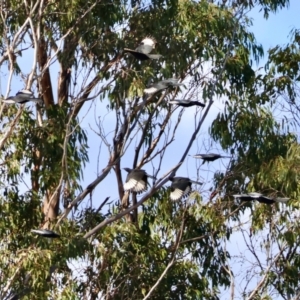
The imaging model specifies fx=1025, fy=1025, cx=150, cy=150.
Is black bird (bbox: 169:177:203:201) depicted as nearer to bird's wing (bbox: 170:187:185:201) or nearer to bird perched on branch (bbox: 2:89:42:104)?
bird's wing (bbox: 170:187:185:201)

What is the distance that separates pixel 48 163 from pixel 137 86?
1.44m

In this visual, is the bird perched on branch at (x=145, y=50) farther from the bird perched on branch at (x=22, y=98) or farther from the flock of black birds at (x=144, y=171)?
the bird perched on branch at (x=22, y=98)

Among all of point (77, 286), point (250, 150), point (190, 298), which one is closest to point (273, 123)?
point (250, 150)

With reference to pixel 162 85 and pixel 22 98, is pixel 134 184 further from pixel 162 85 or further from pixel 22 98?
pixel 22 98

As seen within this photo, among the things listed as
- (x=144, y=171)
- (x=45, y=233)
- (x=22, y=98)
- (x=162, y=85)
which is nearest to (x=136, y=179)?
(x=144, y=171)

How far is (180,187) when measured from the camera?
454 inches

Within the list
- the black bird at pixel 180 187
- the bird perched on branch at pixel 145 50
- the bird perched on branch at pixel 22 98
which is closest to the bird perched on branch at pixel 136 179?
the black bird at pixel 180 187

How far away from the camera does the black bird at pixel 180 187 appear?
11.3m

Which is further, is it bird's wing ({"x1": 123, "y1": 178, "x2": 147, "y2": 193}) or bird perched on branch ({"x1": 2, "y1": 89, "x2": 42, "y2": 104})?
bird's wing ({"x1": 123, "y1": 178, "x2": 147, "y2": 193})

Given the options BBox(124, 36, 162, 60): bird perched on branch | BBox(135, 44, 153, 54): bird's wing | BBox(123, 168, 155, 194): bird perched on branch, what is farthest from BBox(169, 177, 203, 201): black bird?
BBox(135, 44, 153, 54): bird's wing

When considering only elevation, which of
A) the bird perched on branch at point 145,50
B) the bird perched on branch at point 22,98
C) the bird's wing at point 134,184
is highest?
the bird perched on branch at point 145,50

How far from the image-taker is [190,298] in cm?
1252

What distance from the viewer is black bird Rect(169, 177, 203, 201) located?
11344 millimetres

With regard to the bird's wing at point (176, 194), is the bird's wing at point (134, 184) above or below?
below
